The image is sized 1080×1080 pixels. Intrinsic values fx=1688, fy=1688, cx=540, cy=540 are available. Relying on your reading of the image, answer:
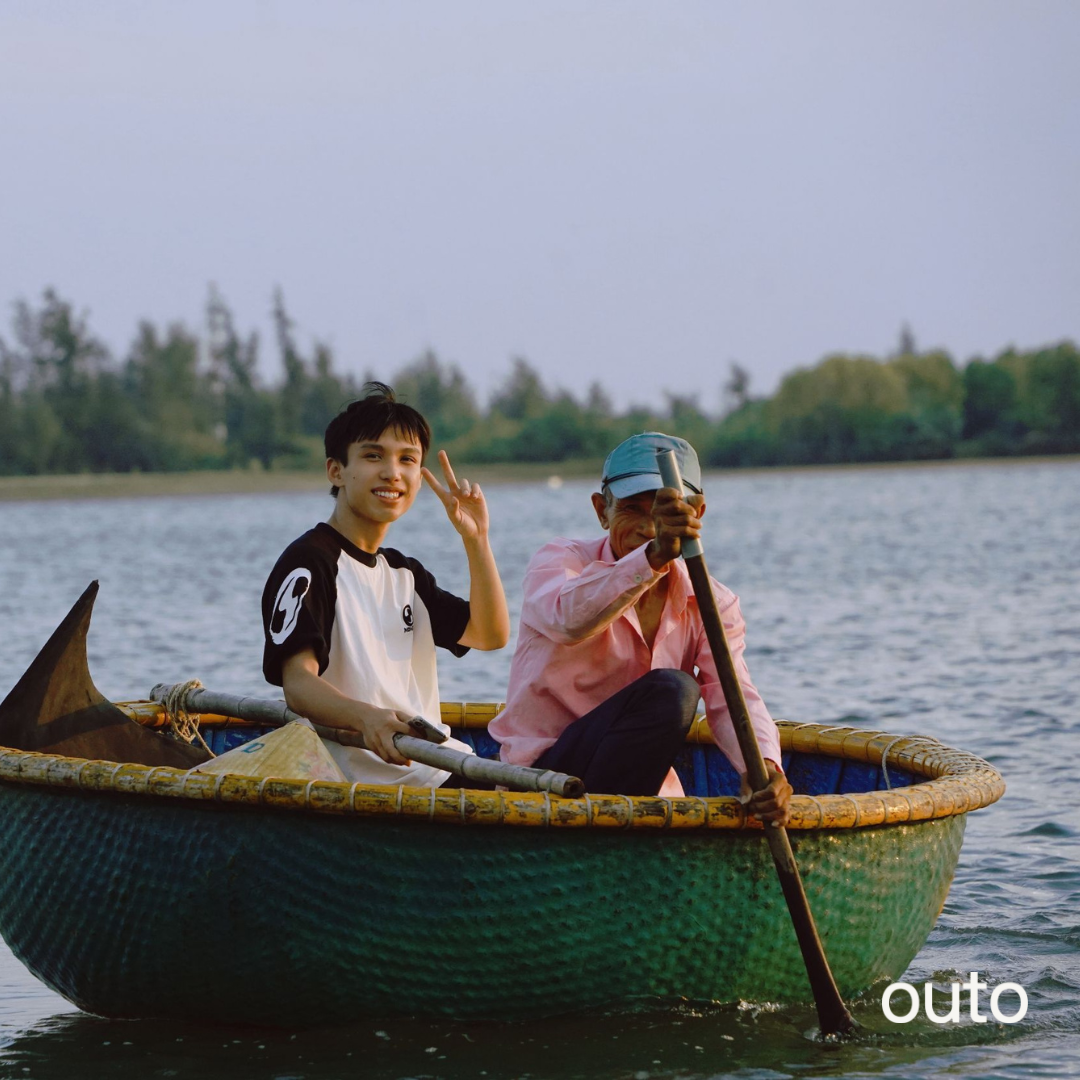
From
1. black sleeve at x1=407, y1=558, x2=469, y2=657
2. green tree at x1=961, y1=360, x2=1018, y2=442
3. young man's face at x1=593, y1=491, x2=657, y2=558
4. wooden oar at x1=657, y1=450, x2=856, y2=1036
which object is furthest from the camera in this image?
green tree at x1=961, y1=360, x2=1018, y2=442

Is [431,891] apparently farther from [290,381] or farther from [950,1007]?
[290,381]

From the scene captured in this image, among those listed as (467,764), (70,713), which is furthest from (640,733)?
(70,713)

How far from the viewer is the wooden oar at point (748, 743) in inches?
123

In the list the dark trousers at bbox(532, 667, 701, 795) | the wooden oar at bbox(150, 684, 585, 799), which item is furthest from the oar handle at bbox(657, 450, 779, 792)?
the wooden oar at bbox(150, 684, 585, 799)

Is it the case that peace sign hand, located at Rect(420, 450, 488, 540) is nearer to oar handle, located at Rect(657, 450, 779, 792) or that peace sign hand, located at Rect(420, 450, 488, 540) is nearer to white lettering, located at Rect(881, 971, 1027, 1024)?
oar handle, located at Rect(657, 450, 779, 792)

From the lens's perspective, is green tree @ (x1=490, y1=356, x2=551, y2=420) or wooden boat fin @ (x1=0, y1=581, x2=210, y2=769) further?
green tree @ (x1=490, y1=356, x2=551, y2=420)

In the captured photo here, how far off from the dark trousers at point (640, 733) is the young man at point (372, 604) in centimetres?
30

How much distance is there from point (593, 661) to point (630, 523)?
1.11 feet

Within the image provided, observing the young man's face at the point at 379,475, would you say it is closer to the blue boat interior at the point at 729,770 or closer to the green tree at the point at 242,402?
the blue boat interior at the point at 729,770

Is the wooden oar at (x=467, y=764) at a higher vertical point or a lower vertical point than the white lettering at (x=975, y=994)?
higher

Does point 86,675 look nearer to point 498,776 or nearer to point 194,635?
point 498,776

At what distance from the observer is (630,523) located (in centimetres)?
350

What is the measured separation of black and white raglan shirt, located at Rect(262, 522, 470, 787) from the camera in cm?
357

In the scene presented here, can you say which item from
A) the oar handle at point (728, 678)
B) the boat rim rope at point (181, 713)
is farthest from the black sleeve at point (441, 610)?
the boat rim rope at point (181, 713)
